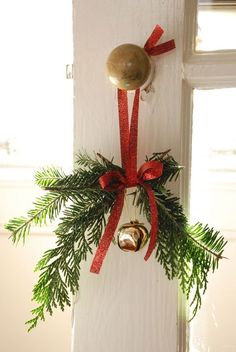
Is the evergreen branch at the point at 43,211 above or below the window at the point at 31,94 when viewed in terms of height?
below

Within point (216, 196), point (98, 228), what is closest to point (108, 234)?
point (98, 228)

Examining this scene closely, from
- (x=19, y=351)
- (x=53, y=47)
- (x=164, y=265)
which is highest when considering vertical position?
(x=53, y=47)

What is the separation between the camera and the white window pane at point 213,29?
441 mm

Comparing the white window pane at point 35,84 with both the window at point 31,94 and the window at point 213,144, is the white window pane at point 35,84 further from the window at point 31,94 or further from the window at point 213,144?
the window at point 213,144

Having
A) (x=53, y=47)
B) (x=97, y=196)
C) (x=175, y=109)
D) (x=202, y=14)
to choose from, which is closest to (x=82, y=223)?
(x=97, y=196)

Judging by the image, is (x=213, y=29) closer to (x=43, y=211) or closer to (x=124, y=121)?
(x=124, y=121)

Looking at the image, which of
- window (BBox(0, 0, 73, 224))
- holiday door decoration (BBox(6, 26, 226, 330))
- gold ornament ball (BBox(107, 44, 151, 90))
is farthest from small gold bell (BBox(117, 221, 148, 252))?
window (BBox(0, 0, 73, 224))

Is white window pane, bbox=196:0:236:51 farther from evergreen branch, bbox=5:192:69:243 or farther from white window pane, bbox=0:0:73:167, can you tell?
white window pane, bbox=0:0:73:167

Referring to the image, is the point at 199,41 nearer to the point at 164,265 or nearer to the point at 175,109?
the point at 175,109

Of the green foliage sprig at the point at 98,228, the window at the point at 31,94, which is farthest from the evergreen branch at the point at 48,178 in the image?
the window at the point at 31,94

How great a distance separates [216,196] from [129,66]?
0.20 metres

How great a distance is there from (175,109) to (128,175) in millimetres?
89

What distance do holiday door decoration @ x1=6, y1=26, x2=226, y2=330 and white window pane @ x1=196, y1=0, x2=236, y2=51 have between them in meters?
0.05

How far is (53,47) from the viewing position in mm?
999
